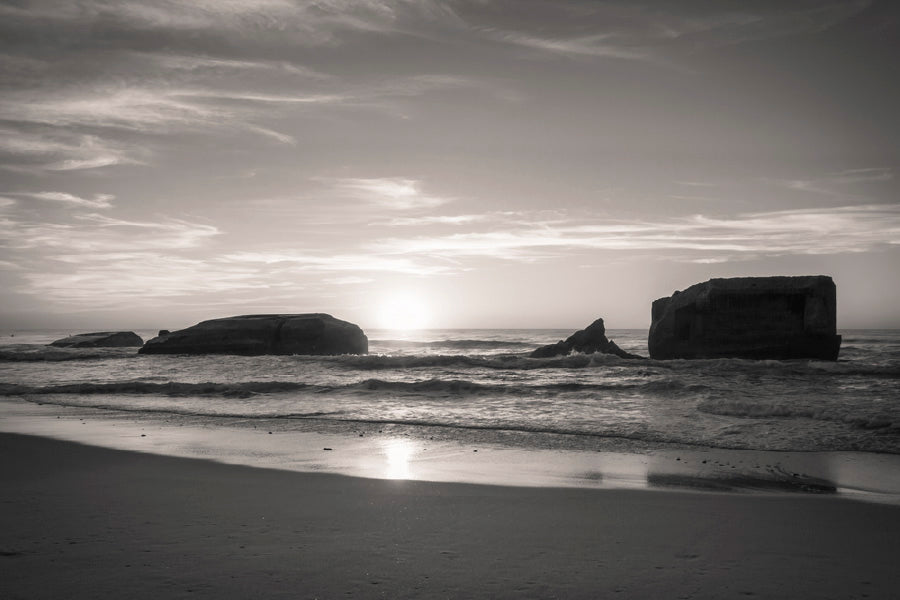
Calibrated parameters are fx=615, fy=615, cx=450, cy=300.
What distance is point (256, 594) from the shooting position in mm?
3301

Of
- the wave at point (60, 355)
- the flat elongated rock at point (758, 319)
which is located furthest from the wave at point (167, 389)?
the wave at point (60, 355)

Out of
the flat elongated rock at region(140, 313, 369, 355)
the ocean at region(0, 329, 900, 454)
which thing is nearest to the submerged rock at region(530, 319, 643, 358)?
the ocean at region(0, 329, 900, 454)

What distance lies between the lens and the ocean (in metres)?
9.83

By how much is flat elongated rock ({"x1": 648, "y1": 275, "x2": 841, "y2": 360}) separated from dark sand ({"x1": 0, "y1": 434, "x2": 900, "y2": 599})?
23168 mm

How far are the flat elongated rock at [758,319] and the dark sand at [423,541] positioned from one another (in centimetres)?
2317

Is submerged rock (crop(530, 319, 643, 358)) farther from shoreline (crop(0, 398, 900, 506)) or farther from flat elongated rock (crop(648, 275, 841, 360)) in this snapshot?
shoreline (crop(0, 398, 900, 506))

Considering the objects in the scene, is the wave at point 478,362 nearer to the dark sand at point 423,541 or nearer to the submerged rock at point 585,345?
the submerged rock at point 585,345

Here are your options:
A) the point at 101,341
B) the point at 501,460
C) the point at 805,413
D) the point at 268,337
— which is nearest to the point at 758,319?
the point at 805,413

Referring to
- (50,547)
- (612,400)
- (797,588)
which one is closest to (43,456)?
(50,547)

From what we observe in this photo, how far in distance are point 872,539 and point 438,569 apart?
10.6ft

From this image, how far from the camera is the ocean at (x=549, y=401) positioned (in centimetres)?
983

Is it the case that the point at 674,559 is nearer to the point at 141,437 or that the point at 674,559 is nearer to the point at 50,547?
the point at 50,547

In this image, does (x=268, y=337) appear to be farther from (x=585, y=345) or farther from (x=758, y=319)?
(x=758, y=319)

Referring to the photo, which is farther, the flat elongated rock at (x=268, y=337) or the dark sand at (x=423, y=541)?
the flat elongated rock at (x=268, y=337)
